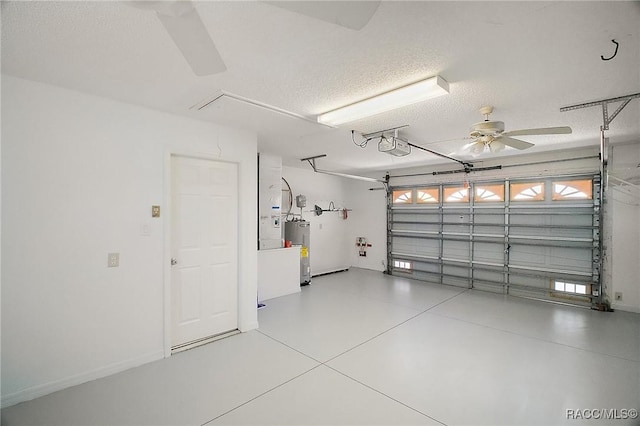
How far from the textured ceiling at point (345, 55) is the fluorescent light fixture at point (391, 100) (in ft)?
0.21

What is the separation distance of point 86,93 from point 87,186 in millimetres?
820

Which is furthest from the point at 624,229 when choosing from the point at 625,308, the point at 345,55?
the point at 345,55

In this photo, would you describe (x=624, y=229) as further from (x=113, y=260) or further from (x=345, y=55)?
(x=113, y=260)

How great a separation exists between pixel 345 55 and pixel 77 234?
8.68 ft

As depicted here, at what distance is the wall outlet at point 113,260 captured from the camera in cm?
262

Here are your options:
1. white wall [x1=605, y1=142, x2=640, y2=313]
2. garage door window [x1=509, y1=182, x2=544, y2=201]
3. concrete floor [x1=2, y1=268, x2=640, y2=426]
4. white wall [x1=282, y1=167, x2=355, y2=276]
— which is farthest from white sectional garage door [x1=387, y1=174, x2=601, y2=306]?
white wall [x1=282, y1=167, x2=355, y2=276]

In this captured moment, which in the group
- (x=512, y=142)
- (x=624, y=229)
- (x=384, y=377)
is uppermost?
(x=512, y=142)

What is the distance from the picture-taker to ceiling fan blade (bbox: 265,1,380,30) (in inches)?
41.6

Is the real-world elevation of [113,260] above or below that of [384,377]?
above

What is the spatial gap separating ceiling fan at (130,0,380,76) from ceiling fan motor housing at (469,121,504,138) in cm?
210

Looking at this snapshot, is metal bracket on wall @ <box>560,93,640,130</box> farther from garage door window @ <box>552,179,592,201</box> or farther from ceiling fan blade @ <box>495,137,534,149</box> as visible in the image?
garage door window @ <box>552,179,592,201</box>

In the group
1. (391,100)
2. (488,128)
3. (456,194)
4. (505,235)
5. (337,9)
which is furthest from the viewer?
(456,194)

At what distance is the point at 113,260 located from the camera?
2.64m

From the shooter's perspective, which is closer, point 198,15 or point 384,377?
point 198,15
